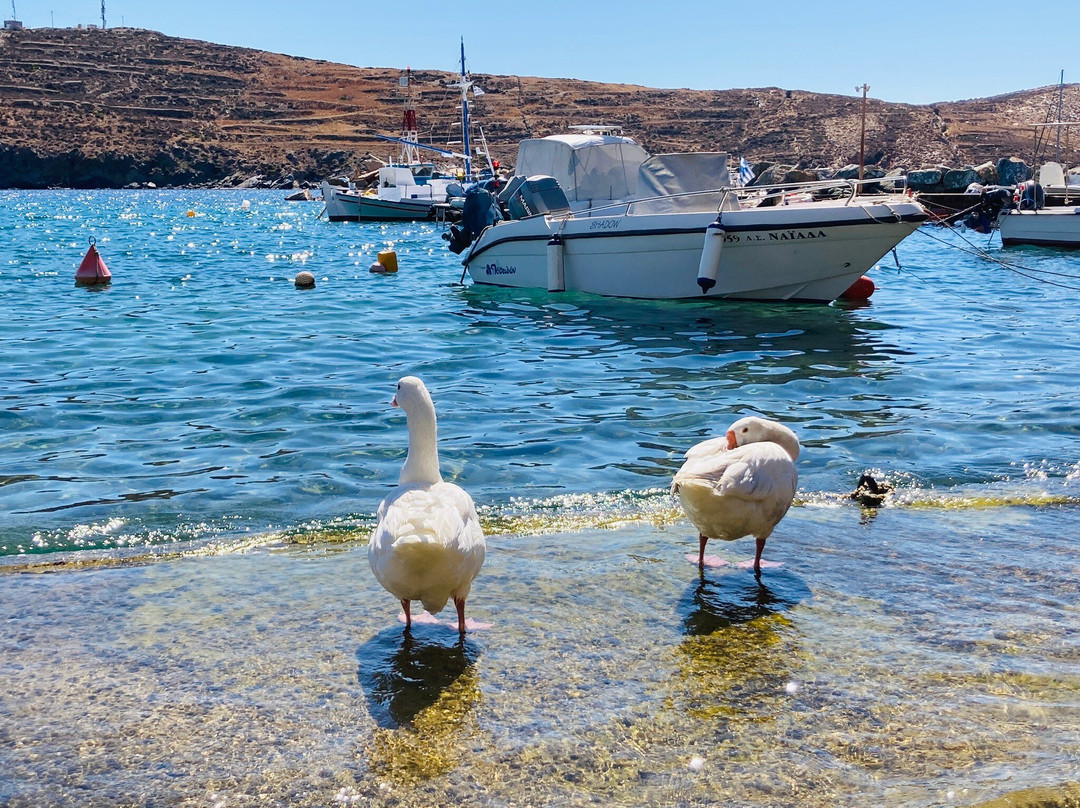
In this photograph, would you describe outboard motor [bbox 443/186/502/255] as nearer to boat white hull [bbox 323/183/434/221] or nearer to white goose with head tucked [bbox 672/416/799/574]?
white goose with head tucked [bbox 672/416/799/574]

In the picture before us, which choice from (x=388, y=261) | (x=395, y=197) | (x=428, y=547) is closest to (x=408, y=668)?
(x=428, y=547)

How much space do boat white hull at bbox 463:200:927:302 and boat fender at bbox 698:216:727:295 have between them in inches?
5.1

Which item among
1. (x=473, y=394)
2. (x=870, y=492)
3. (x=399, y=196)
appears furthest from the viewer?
(x=399, y=196)

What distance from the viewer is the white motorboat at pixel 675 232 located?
54.0 feet

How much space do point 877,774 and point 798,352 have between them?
1057 cm

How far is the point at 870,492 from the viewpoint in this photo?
697 cm

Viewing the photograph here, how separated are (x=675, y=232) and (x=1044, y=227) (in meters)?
17.5

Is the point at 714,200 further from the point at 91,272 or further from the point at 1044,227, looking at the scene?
the point at 1044,227

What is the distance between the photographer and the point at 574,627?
4766 mm

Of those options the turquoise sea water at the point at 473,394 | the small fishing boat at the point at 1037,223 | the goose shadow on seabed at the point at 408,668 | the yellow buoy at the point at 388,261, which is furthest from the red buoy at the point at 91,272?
the small fishing boat at the point at 1037,223

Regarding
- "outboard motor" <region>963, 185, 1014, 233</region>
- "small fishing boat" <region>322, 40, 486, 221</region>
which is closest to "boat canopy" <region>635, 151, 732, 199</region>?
"outboard motor" <region>963, 185, 1014, 233</region>

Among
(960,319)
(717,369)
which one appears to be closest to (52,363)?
(717,369)

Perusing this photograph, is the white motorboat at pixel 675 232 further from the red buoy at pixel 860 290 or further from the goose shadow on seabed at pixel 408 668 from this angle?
the goose shadow on seabed at pixel 408 668

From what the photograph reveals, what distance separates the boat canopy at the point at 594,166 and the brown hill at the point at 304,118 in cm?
7897
